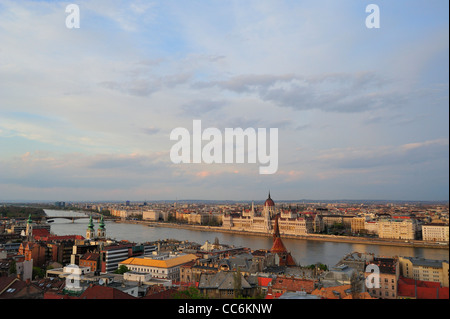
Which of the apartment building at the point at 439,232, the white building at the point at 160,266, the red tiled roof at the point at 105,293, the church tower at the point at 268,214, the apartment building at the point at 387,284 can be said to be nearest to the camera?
the apartment building at the point at 439,232

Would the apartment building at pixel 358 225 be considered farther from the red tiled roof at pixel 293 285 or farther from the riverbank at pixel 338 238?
the red tiled roof at pixel 293 285

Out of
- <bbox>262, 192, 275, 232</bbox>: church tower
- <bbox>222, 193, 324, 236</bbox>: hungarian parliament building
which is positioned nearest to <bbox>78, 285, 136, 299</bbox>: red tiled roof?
<bbox>222, 193, 324, 236</bbox>: hungarian parliament building

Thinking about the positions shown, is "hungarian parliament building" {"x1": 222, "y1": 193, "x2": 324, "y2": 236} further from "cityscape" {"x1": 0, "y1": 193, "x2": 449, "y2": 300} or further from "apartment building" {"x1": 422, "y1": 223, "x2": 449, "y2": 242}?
"apartment building" {"x1": 422, "y1": 223, "x2": 449, "y2": 242}

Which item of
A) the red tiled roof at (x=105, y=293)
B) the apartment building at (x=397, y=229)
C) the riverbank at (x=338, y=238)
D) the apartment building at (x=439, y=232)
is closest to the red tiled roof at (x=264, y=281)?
the red tiled roof at (x=105, y=293)

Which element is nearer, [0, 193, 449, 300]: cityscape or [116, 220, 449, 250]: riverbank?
[0, 193, 449, 300]: cityscape

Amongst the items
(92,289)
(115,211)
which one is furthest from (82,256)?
(115,211)

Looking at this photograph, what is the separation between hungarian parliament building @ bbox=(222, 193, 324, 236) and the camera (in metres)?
21.6

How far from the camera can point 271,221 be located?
23.8 metres

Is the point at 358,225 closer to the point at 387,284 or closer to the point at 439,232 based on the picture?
the point at 387,284

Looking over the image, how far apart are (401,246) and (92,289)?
11495 millimetres

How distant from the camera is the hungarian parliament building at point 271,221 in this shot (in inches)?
851

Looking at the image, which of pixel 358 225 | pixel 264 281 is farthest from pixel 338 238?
pixel 264 281
